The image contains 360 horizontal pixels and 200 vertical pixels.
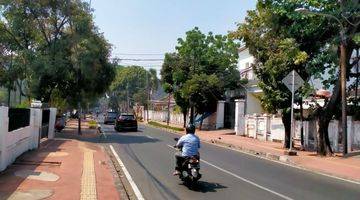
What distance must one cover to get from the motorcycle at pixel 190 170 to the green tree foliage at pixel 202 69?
3756 cm

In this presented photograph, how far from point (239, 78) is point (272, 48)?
954 inches

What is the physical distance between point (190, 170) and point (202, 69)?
42.2 metres

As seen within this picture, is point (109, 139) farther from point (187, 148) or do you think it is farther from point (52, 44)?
point (187, 148)

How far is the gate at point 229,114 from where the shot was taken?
2095 inches

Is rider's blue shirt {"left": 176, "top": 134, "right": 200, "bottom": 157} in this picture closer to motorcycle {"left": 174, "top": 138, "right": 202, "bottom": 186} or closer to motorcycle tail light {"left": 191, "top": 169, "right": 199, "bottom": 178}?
motorcycle {"left": 174, "top": 138, "right": 202, "bottom": 186}

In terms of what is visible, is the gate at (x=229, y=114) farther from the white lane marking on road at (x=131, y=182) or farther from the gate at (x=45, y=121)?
the white lane marking on road at (x=131, y=182)

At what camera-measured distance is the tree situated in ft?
76.1

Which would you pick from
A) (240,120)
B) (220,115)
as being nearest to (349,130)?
(240,120)

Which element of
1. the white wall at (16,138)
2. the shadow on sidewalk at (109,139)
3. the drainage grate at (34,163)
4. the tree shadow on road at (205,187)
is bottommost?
the tree shadow on road at (205,187)

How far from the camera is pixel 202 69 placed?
Result: 2163 inches

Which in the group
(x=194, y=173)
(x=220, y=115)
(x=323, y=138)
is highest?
(x=220, y=115)

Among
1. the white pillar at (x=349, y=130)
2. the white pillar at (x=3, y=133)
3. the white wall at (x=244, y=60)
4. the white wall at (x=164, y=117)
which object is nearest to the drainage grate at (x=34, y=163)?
the white pillar at (x=3, y=133)

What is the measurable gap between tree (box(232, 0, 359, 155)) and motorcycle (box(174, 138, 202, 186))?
37.2 ft

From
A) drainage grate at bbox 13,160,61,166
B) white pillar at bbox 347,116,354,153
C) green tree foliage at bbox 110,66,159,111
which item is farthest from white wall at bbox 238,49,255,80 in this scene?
green tree foliage at bbox 110,66,159,111
